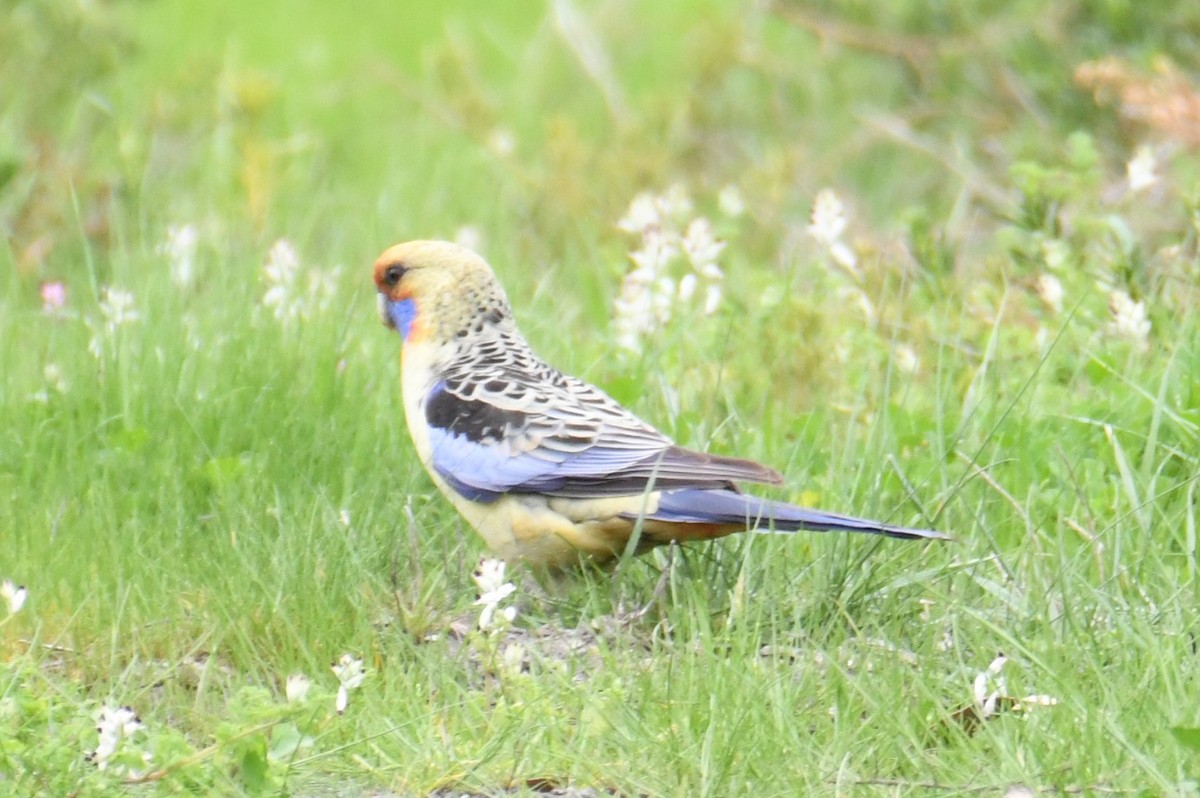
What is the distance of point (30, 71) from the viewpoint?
300 inches

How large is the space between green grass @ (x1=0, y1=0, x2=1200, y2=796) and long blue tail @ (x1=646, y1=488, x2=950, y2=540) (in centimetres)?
13

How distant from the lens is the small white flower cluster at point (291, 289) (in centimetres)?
523

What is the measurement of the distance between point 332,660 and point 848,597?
3.54 ft

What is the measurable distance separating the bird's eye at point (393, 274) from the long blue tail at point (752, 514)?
118 centimetres

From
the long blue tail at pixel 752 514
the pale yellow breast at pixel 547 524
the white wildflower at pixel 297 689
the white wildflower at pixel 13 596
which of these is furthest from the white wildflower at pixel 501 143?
the white wildflower at pixel 297 689

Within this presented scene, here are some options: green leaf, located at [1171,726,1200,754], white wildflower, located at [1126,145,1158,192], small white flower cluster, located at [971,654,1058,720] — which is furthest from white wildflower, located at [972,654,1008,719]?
white wildflower, located at [1126,145,1158,192]

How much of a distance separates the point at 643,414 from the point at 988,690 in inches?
68.0

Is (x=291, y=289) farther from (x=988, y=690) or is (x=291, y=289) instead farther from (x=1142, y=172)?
(x=988, y=690)

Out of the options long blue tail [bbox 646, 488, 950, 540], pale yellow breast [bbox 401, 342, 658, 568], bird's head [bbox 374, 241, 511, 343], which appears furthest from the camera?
bird's head [bbox 374, 241, 511, 343]

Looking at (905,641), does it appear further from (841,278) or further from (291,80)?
(291,80)

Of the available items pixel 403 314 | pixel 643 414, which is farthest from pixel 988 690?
pixel 403 314

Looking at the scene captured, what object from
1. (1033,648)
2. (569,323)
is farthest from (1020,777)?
(569,323)

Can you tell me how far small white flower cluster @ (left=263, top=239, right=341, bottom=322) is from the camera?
5.23 m

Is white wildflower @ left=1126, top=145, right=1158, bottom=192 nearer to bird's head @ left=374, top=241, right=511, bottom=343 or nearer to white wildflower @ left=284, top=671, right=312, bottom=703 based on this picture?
bird's head @ left=374, top=241, right=511, bottom=343
